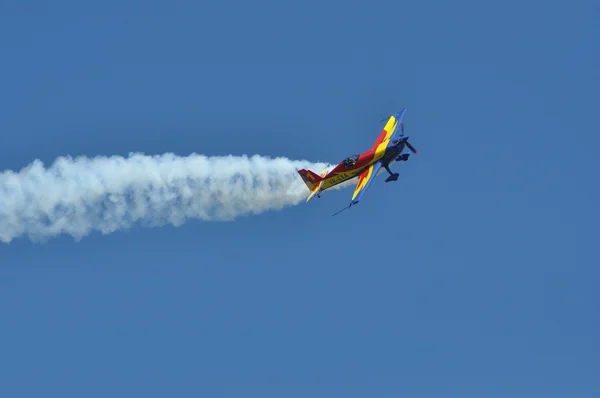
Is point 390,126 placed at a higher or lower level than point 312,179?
higher

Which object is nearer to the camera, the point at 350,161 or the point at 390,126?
the point at 350,161

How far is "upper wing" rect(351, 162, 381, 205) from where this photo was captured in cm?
5506

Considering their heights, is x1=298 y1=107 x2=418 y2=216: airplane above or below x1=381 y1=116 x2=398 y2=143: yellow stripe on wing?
below

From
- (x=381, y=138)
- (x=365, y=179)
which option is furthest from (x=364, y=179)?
(x=381, y=138)

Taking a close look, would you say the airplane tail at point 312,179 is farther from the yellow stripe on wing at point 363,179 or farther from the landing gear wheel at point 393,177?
the landing gear wheel at point 393,177

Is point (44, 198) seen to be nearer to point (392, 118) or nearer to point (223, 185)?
point (223, 185)

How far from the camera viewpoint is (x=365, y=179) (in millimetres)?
56406

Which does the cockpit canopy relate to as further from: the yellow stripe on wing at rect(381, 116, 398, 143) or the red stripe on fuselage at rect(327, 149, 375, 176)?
the yellow stripe on wing at rect(381, 116, 398, 143)

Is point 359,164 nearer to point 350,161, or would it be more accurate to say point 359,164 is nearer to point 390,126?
point 350,161

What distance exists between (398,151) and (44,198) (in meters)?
22.4

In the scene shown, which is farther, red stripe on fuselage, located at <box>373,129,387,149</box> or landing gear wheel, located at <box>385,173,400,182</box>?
red stripe on fuselage, located at <box>373,129,387,149</box>

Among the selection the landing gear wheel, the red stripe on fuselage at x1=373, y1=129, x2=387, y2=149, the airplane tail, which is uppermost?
the red stripe on fuselage at x1=373, y1=129, x2=387, y2=149

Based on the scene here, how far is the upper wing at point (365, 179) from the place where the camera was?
181 ft

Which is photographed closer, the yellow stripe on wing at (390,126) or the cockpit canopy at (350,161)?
the cockpit canopy at (350,161)
